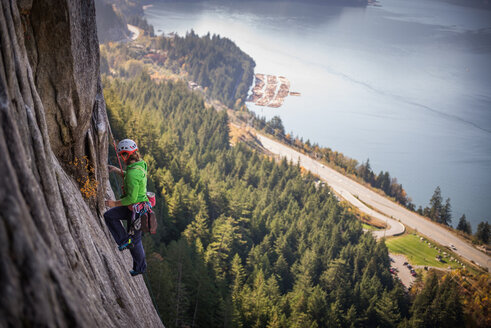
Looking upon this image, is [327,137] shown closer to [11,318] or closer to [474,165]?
[474,165]

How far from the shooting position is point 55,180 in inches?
218

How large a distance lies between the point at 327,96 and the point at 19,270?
504 ft

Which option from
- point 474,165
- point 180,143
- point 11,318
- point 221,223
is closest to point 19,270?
point 11,318

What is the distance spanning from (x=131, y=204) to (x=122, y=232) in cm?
126

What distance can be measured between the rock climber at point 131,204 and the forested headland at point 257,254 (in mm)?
15340

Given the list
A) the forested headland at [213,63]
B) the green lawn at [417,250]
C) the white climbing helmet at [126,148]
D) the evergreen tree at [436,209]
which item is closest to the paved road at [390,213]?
the evergreen tree at [436,209]

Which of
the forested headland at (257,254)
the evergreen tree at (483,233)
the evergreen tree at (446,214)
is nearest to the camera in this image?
the forested headland at (257,254)

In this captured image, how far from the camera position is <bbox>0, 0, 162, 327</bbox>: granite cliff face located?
Answer: 3645mm

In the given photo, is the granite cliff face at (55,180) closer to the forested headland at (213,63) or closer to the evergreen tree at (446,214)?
the evergreen tree at (446,214)

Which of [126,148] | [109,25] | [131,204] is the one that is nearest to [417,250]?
[131,204]

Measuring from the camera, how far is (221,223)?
145ft

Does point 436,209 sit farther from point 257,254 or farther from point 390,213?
point 257,254

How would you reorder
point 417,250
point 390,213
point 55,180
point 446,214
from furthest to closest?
1. point 446,214
2. point 390,213
3. point 417,250
4. point 55,180

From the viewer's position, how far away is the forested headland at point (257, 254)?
2830cm
